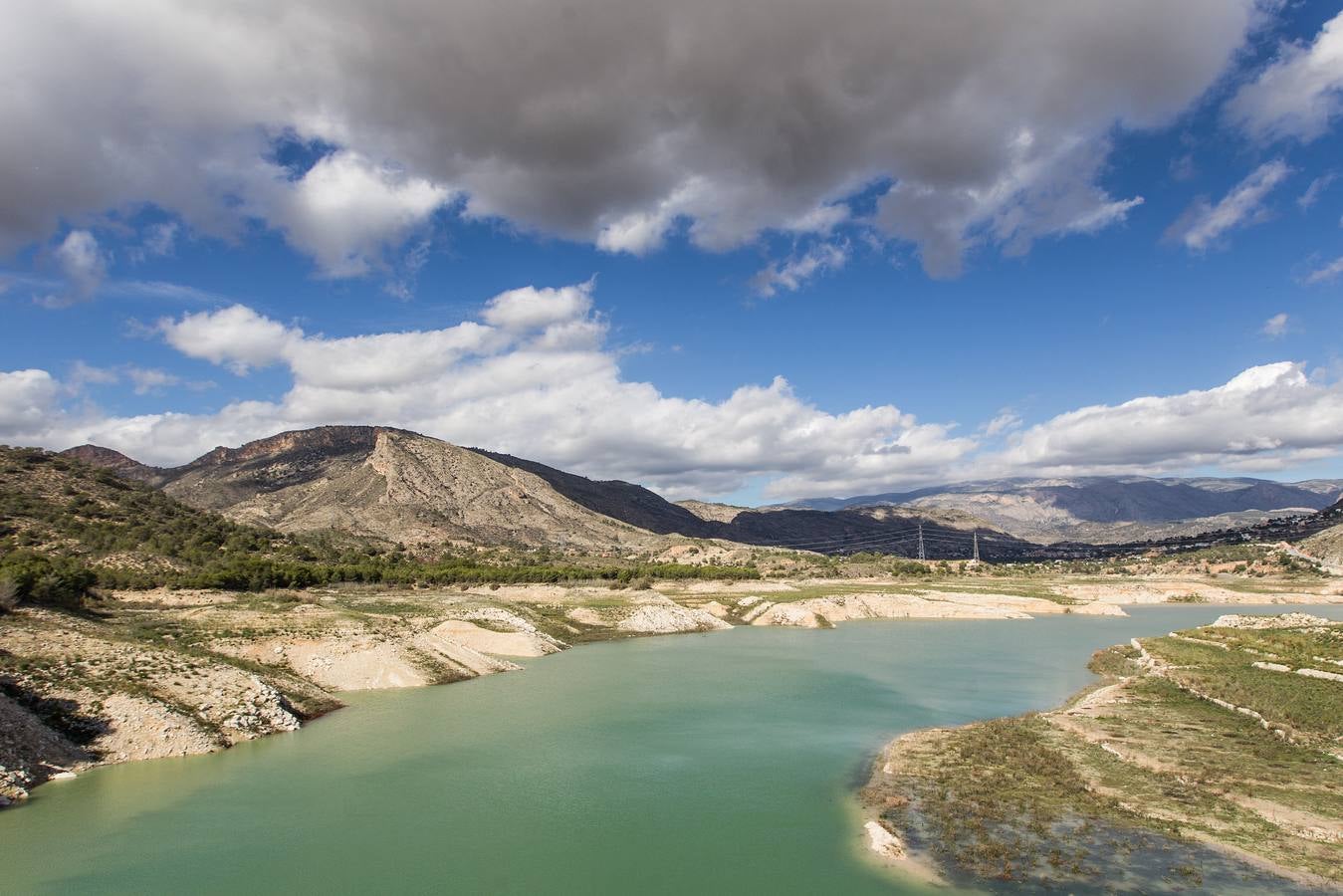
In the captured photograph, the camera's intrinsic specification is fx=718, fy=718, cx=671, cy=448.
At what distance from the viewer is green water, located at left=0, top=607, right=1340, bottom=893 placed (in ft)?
63.4

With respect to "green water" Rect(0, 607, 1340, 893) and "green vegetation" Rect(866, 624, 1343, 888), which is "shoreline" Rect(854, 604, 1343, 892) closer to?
"green vegetation" Rect(866, 624, 1343, 888)

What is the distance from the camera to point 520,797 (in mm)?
25562

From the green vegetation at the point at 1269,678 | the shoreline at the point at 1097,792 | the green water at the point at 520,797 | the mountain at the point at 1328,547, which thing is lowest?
the green water at the point at 520,797

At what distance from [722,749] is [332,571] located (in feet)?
242

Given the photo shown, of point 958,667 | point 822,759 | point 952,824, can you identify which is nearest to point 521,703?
point 822,759

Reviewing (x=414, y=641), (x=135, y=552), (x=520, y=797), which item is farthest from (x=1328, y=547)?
(x=135, y=552)

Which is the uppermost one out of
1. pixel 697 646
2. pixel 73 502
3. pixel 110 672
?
pixel 73 502

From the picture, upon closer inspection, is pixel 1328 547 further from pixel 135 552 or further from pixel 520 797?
pixel 135 552

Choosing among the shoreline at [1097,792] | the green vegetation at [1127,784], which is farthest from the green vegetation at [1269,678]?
the shoreline at [1097,792]

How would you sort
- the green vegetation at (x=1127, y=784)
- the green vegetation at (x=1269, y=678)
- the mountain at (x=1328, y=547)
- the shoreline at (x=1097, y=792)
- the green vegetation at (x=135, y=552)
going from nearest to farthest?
the shoreline at (x=1097, y=792)
the green vegetation at (x=1127, y=784)
the green vegetation at (x=1269, y=678)
the green vegetation at (x=135, y=552)
the mountain at (x=1328, y=547)

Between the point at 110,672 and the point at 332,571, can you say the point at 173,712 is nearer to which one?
the point at 110,672

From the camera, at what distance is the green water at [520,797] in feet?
63.4

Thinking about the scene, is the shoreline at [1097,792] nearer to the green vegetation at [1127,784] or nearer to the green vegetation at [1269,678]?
the green vegetation at [1127,784]

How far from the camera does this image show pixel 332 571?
296ft
